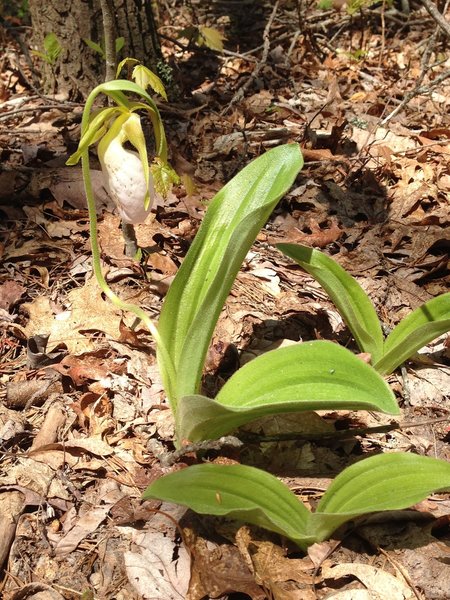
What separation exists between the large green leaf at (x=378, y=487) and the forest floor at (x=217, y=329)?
4.6 inches

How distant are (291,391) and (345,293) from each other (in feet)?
1.88

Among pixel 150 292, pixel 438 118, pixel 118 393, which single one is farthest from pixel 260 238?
pixel 438 118

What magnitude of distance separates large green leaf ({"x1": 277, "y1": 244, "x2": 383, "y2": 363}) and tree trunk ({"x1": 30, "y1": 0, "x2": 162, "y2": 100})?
1.70 m

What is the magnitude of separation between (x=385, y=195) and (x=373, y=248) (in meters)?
0.44

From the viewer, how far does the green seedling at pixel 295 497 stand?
127cm

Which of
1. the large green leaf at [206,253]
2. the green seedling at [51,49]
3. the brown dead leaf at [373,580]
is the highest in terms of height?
the green seedling at [51,49]

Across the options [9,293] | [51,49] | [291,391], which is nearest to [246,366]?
[291,391]

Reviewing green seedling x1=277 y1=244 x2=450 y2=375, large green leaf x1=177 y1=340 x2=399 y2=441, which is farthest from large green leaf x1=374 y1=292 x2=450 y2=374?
large green leaf x1=177 y1=340 x2=399 y2=441

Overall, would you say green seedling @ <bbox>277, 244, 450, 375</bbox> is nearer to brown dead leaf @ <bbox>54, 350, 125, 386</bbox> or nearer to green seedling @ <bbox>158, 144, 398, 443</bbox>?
green seedling @ <bbox>158, 144, 398, 443</bbox>

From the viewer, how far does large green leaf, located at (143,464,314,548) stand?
1285 millimetres

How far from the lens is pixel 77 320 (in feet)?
6.73

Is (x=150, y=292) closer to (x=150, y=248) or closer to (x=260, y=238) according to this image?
(x=150, y=248)

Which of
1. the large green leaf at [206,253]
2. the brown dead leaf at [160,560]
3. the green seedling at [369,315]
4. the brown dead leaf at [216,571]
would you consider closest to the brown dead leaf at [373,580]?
the brown dead leaf at [216,571]

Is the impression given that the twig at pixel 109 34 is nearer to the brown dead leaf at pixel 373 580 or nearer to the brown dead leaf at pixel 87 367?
the brown dead leaf at pixel 87 367
